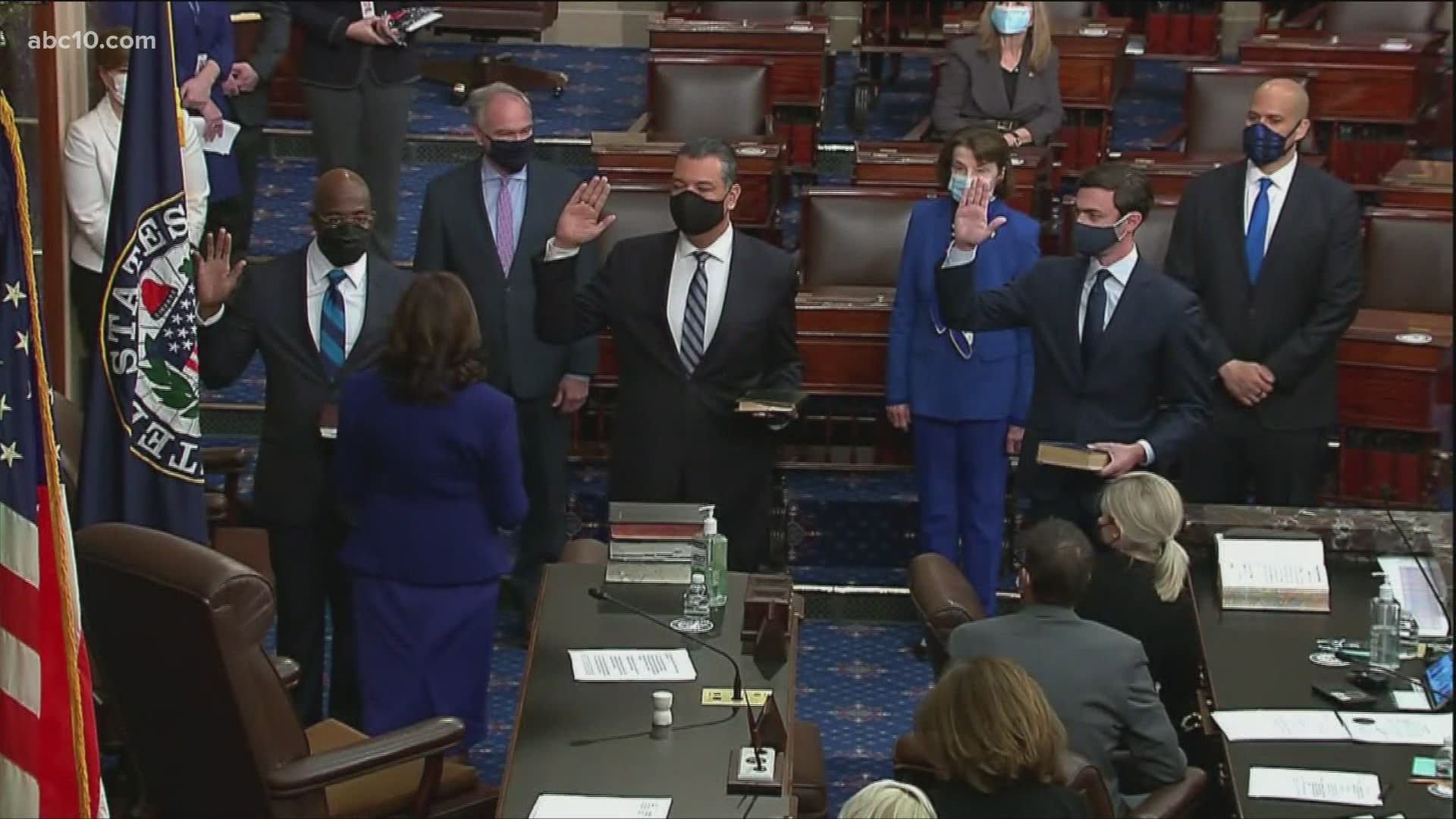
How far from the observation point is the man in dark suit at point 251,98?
325 inches

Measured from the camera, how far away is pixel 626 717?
15.9 feet

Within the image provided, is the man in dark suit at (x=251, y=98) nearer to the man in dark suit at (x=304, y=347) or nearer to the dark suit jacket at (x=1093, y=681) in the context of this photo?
the man in dark suit at (x=304, y=347)

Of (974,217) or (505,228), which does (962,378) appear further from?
(505,228)

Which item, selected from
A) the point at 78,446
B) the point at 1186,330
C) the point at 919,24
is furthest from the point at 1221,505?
the point at 919,24

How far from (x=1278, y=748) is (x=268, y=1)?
506 centimetres

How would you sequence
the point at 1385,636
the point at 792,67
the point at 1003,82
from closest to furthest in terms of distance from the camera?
1. the point at 1385,636
2. the point at 1003,82
3. the point at 792,67

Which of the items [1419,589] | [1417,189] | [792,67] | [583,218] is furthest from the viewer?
[792,67]

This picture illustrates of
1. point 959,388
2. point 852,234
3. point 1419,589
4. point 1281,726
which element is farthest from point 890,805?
point 852,234

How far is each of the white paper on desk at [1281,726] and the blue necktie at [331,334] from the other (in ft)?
8.01

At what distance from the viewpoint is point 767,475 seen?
6406mm

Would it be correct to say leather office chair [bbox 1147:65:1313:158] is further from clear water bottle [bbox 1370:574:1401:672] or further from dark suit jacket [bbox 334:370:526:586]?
dark suit jacket [bbox 334:370:526:586]

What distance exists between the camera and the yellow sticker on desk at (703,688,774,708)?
494 centimetres

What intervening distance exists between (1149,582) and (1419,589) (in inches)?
35.1

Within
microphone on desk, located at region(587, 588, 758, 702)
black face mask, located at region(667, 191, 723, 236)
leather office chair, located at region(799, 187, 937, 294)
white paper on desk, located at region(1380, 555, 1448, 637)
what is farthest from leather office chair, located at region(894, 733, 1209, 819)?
leather office chair, located at region(799, 187, 937, 294)
